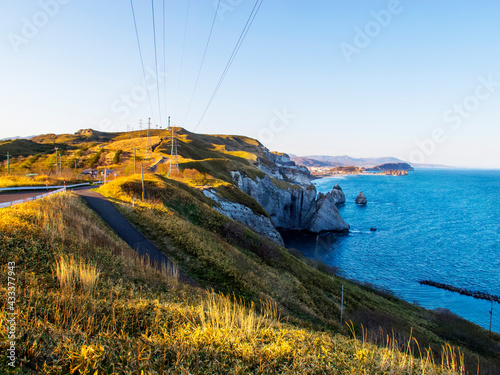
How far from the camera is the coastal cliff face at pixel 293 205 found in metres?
64.9

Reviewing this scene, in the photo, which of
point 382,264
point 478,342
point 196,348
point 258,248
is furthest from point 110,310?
point 382,264

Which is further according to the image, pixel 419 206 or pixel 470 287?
pixel 419 206

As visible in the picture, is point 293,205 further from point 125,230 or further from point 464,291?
point 125,230

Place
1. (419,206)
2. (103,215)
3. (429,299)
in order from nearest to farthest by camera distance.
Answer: (103,215) < (429,299) < (419,206)

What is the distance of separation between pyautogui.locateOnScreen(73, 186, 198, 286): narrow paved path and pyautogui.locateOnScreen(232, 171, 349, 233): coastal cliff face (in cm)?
4204

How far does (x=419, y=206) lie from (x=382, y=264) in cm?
6495

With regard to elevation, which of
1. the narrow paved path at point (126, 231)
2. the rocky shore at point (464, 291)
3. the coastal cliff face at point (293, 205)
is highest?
the narrow paved path at point (126, 231)

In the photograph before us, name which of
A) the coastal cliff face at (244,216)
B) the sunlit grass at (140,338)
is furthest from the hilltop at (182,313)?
the coastal cliff face at (244,216)

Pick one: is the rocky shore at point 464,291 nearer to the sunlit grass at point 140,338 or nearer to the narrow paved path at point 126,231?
the sunlit grass at point 140,338

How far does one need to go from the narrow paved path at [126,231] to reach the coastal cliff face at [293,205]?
42.0m

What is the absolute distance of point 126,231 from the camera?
1802 cm

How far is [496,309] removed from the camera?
32.0 m

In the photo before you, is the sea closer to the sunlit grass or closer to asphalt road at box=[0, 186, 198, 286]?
asphalt road at box=[0, 186, 198, 286]

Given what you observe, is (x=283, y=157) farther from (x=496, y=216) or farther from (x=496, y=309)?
(x=496, y=309)
